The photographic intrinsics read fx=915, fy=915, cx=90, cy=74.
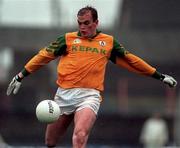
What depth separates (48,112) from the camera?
13484mm

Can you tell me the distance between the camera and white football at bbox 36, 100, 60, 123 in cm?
1349

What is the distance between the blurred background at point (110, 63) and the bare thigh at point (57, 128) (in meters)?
14.0

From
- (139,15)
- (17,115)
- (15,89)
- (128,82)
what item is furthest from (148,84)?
(15,89)

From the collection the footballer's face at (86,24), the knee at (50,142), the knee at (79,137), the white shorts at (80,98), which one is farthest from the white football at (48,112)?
the footballer's face at (86,24)

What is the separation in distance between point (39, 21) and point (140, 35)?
4124 mm

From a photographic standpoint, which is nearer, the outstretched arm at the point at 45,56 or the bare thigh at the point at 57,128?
the outstretched arm at the point at 45,56

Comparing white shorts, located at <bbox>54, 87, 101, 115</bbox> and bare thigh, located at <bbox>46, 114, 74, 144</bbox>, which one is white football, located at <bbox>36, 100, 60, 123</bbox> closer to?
white shorts, located at <bbox>54, 87, 101, 115</bbox>

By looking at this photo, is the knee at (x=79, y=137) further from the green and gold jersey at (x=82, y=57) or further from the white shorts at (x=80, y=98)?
the green and gold jersey at (x=82, y=57)

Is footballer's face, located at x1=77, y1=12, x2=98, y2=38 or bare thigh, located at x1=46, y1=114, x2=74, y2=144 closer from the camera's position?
footballer's face, located at x1=77, y1=12, x2=98, y2=38

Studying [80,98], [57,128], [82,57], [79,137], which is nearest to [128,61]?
[82,57]

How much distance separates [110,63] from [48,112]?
64.2ft

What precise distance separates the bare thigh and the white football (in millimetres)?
467

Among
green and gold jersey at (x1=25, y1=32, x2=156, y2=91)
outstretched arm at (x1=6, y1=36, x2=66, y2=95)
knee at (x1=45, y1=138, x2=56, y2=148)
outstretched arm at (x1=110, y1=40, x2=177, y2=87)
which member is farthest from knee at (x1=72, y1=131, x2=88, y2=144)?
outstretched arm at (x1=110, y1=40, x2=177, y2=87)

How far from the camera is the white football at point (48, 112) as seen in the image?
44.3 feet
